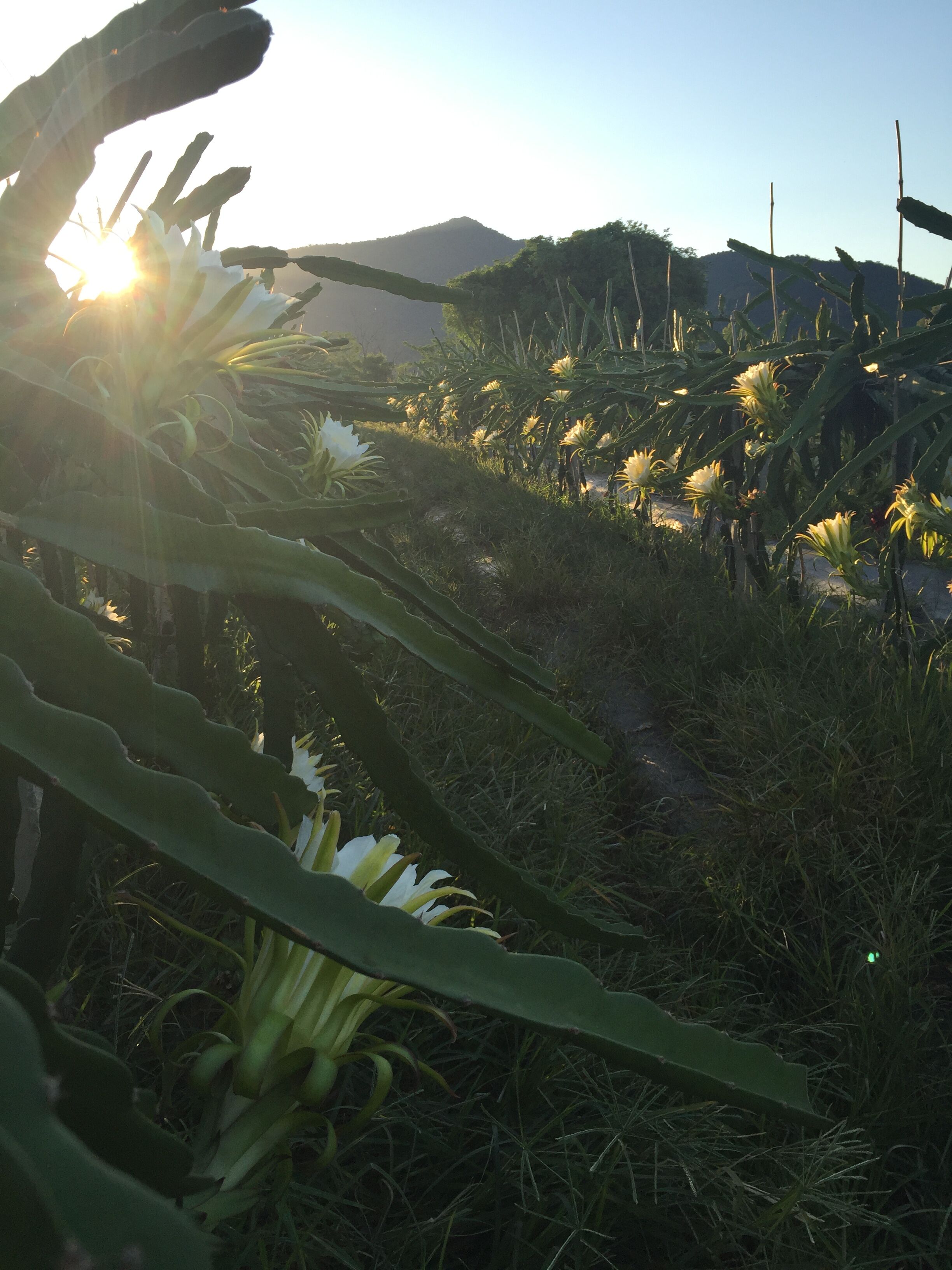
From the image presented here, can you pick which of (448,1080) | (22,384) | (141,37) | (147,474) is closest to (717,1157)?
(448,1080)

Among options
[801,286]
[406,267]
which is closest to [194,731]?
[801,286]

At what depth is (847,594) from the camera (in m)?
2.06

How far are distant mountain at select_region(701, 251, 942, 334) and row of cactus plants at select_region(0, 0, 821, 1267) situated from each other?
6.30 ft

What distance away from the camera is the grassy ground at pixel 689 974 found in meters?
0.64

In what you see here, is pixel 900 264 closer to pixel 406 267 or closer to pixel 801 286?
pixel 801 286

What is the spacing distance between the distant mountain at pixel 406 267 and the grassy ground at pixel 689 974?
136ft

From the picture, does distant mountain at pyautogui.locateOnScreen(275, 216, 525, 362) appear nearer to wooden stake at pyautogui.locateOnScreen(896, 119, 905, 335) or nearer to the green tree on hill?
the green tree on hill

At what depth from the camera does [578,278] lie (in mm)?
21812

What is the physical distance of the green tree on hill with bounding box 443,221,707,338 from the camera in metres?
21.3

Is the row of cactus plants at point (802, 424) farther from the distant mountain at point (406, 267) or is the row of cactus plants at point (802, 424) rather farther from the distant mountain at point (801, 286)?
the distant mountain at point (406, 267)

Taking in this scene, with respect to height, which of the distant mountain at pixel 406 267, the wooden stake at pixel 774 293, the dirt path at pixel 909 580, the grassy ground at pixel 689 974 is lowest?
the grassy ground at pixel 689 974

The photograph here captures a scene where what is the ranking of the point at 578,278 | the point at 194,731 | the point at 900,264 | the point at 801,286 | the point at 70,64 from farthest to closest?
1. the point at 578,278
2. the point at 801,286
3. the point at 900,264
4. the point at 70,64
5. the point at 194,731

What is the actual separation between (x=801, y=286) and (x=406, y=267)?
157 feet

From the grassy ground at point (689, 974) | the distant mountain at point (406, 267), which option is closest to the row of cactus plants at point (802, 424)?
the grassy ground at point (689, 974)
